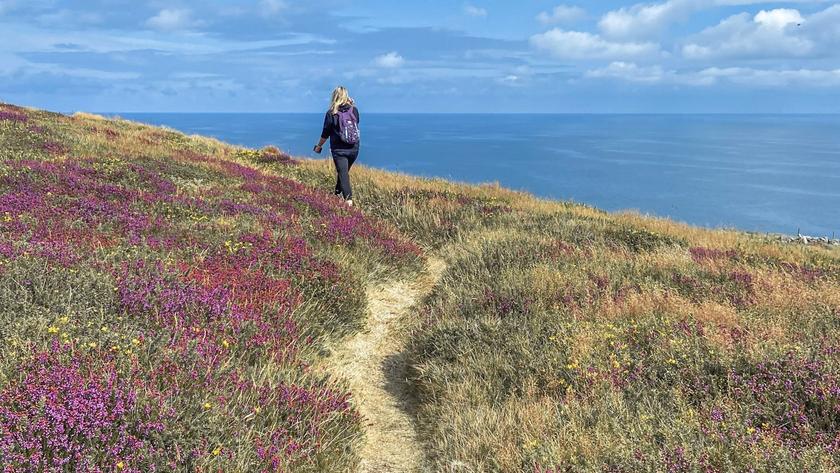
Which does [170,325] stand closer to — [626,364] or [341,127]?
[626,364]

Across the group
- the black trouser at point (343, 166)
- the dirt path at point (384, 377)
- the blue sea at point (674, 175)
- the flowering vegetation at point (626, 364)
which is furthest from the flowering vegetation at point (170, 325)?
the blue sea at point (674, 175)

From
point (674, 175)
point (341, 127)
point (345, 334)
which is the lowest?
point (674, 175)

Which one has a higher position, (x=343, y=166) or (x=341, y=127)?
(x=341, y=127)

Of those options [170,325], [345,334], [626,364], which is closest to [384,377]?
[345,334]

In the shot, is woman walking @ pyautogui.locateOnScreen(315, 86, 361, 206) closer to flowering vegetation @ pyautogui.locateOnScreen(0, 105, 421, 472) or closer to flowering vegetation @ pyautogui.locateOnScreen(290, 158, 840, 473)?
flowering vegetation @ pyautogui.locateOnScreen(0, 105, 421, 472)

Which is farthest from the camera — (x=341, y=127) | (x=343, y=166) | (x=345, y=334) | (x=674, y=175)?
(x=674, y=175)

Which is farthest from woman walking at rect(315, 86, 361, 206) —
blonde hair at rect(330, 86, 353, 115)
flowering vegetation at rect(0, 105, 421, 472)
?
flowering vegetation at rect(0, 105, 421, 472)

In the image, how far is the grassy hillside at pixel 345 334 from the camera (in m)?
3.81

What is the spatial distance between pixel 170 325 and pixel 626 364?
486cm

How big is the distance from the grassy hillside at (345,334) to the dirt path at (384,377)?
8.2 inches

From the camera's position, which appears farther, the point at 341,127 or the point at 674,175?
the point at 674,175

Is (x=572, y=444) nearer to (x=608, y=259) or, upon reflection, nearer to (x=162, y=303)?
(x=162, y=303)

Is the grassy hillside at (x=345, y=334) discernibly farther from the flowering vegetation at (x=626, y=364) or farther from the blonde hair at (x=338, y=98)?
the blonde hair at (x=338, y=98)

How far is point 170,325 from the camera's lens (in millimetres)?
5195
